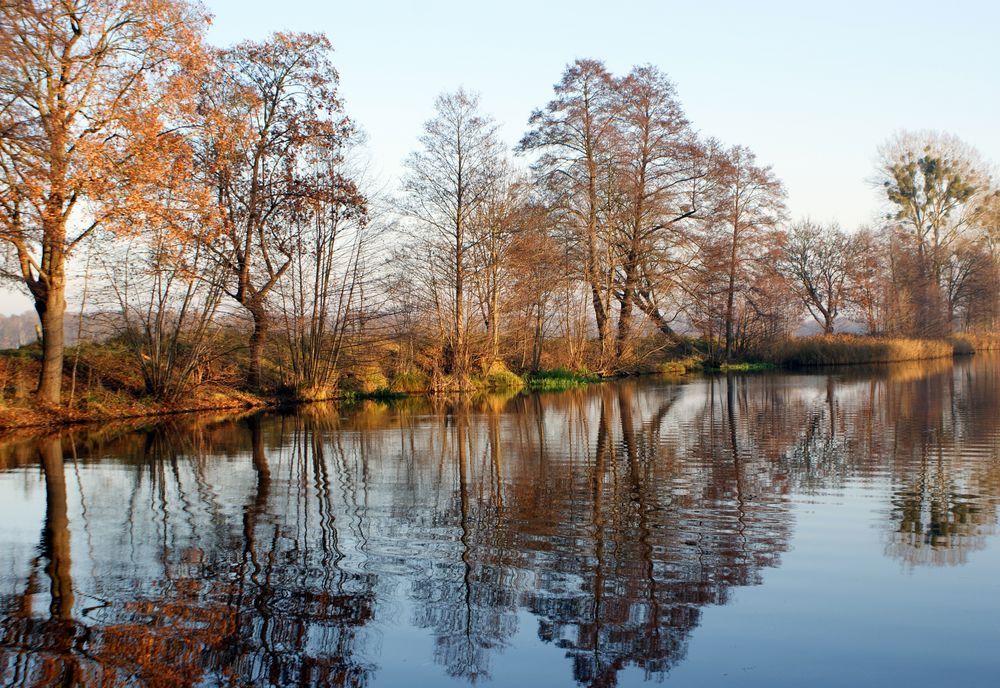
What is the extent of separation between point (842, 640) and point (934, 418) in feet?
40.4

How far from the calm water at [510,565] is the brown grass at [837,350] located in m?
31.8

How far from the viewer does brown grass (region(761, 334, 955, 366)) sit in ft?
141

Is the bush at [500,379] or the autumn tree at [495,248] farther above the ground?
the autumn tree at [495,248]

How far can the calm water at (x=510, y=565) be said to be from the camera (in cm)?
428

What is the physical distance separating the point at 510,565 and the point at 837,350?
40.6m

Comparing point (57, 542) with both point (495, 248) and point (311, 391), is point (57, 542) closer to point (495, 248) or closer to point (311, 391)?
point (311, 391)

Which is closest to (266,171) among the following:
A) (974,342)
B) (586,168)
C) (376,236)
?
(376,236)

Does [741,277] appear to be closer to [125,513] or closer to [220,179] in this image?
[220,179]

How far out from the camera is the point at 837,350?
42812 mm

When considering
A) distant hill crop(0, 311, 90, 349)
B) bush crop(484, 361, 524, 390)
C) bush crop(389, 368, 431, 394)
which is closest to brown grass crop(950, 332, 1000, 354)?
bush crop(484, 361, 524, 390)

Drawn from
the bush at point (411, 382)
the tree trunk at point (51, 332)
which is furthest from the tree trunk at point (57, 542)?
the bush at point (411, 382)

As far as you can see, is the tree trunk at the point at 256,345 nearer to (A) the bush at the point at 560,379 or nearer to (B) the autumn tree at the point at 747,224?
(A) the bush at the point at 560,379

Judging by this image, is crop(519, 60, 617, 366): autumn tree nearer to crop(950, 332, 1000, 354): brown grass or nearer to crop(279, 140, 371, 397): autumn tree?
crop(279, 140, 371, 397): autumn tree

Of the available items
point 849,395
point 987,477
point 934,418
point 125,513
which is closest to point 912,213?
point 849,395
